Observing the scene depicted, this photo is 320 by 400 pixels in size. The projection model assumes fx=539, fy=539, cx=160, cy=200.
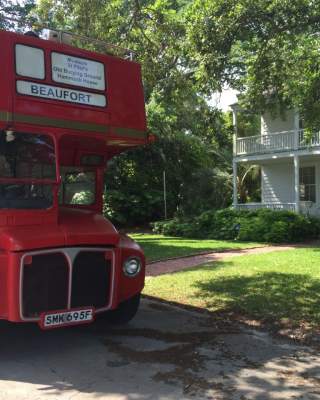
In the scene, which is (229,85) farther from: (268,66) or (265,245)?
(265,245)

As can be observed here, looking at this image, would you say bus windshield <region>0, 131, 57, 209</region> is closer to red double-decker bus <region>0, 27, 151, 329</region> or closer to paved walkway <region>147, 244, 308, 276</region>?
red double-decker bus <region>0, 27, 151, 329</region>

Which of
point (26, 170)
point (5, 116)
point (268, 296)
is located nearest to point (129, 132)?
point (26, 170)

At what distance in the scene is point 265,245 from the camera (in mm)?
17094

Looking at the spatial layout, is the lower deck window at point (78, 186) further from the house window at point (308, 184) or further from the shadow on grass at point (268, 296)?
the house window at point (308, 184)

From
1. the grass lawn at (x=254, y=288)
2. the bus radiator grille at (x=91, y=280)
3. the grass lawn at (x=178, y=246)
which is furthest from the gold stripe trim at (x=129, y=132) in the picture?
the grass lawn at (x=178, y=246)

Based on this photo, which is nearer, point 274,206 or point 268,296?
point 268,296

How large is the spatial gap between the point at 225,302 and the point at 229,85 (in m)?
4.03

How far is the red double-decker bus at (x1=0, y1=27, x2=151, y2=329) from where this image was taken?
5.80 m

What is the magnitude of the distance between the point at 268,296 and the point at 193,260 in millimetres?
4867

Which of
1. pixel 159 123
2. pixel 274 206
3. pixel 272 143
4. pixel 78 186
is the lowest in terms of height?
pixel 274 206

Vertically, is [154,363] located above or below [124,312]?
below

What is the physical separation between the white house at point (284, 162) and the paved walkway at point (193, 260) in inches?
284

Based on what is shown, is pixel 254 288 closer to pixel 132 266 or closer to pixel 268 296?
pixel 268 296

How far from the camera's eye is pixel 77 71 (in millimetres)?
6629
